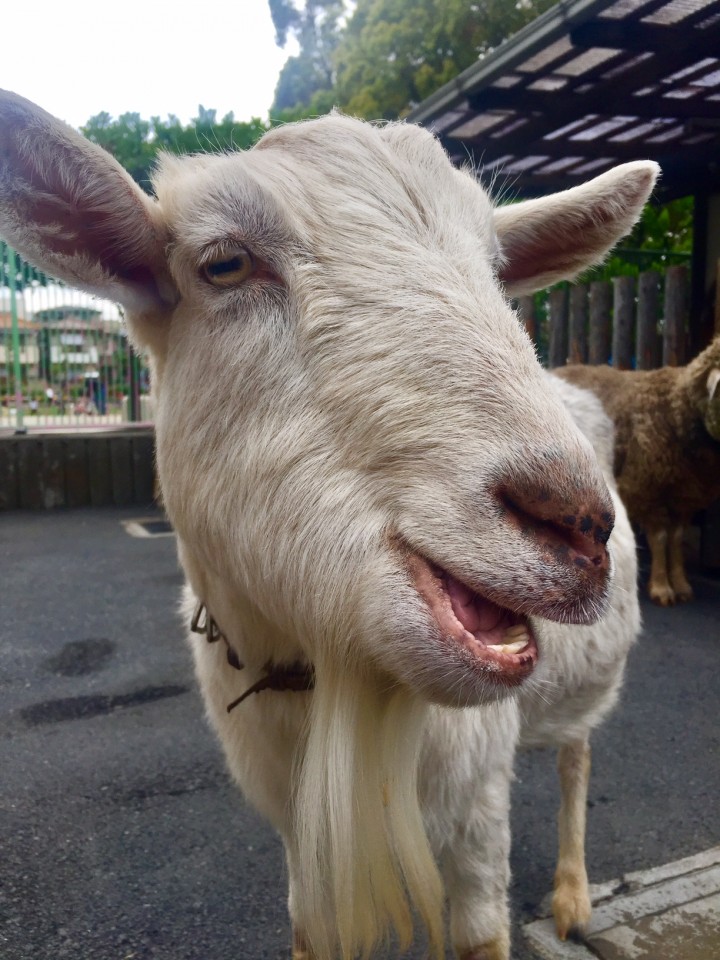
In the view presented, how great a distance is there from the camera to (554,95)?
5648 millimetres

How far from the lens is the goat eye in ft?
4.84

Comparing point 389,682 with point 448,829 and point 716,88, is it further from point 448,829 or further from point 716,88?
point 716,88

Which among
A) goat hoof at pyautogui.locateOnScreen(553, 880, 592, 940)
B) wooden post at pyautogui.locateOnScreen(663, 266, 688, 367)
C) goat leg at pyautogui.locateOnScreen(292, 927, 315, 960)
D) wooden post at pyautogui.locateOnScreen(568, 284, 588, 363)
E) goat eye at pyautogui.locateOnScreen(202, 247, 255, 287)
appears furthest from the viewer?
wooden post at pyautogui.locateOnScreen(568, 284, 588, 363)

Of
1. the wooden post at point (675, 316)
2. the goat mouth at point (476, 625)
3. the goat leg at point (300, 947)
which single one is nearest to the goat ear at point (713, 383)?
the wooden post at point (675, 316)

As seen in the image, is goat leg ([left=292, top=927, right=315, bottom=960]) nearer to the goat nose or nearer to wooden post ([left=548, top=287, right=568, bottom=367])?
the goat nose

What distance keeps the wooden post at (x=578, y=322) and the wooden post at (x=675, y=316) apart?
983 millimetres

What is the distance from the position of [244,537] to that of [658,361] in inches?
265

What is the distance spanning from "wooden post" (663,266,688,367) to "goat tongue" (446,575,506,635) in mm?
6340

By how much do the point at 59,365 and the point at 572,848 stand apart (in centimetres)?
893

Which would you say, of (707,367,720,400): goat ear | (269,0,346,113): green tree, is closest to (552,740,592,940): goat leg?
(707,367,720,400): goat ear

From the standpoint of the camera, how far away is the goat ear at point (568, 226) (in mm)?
1851

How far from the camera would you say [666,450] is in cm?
577


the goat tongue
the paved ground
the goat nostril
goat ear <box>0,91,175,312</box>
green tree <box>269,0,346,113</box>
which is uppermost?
green tree <box>269,0,346,113</box>

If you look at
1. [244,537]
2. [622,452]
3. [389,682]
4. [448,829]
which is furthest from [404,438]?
[622,452]
